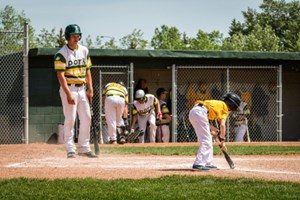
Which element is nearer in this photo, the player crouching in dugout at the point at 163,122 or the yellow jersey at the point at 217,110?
the yellow jersey at the point at 217,110

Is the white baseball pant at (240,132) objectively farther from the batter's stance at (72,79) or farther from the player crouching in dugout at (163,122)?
the batter's stance at (72,79)

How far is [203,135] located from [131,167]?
1353 millimetres

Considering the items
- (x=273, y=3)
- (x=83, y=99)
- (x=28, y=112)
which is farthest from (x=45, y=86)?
(x=273, y=3)

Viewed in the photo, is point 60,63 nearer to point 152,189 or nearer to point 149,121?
point 152,189

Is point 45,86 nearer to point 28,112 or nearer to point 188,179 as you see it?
point 28,112

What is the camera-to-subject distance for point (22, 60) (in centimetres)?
2011

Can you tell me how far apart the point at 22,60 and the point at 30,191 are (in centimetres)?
1231

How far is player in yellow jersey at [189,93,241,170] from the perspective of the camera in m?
10.6

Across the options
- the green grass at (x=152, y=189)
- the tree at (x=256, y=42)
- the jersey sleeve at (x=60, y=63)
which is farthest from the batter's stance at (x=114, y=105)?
the tree at (x=256, y=42)

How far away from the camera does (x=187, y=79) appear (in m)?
23.6

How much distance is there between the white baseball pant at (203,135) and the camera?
10.6 metres

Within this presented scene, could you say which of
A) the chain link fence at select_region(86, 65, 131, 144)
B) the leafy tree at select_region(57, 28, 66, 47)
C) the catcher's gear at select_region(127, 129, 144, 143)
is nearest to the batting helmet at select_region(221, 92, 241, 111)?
the catcher's gear at select_region(127, 129, 144, 143)

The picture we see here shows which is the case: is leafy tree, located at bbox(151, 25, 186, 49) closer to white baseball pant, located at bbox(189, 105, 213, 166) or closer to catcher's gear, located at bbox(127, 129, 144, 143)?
catcher's gear, located at bbox(127, 129, 144, 143)

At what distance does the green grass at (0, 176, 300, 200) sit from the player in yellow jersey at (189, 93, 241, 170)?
1.09 meters
